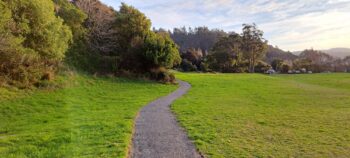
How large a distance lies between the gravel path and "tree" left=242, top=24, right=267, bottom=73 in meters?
73.2

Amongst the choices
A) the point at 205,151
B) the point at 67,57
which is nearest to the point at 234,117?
the point at 205,151

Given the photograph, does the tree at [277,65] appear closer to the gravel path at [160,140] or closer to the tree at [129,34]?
the tree at [129,34]

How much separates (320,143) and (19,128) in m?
11.5

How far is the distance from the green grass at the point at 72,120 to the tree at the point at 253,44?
59.9m

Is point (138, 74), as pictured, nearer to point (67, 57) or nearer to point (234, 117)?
point (67, 57)

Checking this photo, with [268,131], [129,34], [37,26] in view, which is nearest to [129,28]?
[129,34]

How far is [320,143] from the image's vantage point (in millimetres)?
9969

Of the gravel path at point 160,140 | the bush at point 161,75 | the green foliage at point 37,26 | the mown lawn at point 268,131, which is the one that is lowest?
the mown lawn at point 268,131

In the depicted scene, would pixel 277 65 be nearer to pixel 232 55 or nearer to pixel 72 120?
pixel 232 55

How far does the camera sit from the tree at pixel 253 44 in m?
84.6

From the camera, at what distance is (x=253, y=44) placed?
85.2m

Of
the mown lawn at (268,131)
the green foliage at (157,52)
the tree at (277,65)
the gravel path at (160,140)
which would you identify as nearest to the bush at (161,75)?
the green foliage at (157,52)

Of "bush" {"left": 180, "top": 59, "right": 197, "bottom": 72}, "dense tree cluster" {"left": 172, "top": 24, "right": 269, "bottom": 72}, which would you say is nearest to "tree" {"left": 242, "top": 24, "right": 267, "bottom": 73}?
"dense tree cluster" {"left": 172, "top": 24, "right": 269, "bottom": 72}

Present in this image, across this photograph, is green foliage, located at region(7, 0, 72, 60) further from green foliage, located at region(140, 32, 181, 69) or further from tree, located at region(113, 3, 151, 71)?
green foliage, located at region(140, 32, 181, 69)
